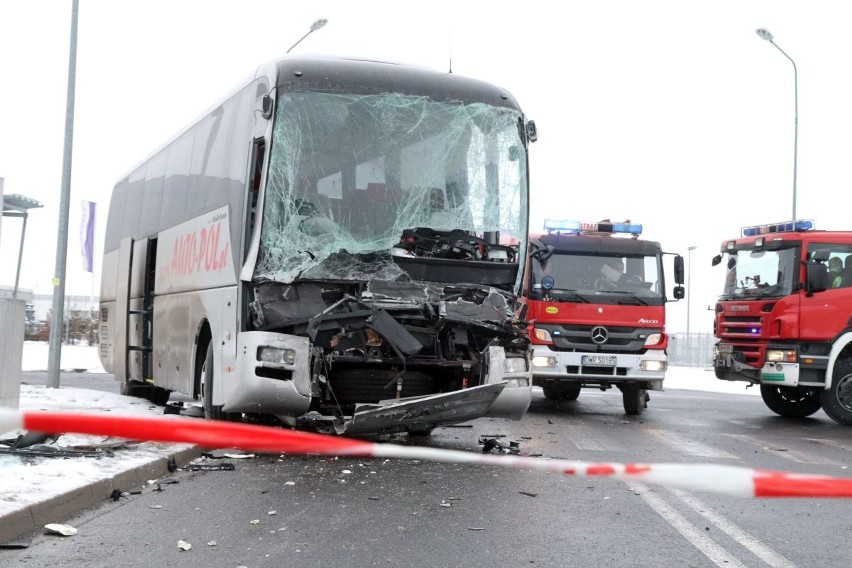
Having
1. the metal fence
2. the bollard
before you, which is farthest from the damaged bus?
the metal fence

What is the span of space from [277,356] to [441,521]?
3.00m

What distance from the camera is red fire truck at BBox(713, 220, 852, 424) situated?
14852 mm

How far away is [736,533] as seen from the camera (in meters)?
6.12

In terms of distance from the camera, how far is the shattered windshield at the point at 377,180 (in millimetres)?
9133

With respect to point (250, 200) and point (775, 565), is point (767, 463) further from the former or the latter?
point (250, 200)

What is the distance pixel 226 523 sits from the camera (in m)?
6.13

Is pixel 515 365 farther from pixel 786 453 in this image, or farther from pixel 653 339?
pixel 653 339

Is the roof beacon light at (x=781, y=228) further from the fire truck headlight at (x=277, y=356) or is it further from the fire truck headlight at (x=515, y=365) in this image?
the fire truck headlight at (x=277, y=356)

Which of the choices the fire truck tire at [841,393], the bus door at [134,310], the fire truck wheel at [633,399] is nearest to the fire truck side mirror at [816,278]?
the fire truck tire at [841,393]

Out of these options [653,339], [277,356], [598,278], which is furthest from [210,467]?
[653,339]

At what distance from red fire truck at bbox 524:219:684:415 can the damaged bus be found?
5.00 meters

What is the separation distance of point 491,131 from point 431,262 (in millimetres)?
1545

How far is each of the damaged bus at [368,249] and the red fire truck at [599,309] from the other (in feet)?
16.4

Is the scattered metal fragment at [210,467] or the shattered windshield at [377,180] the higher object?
the shattered windshield at [377,180]
